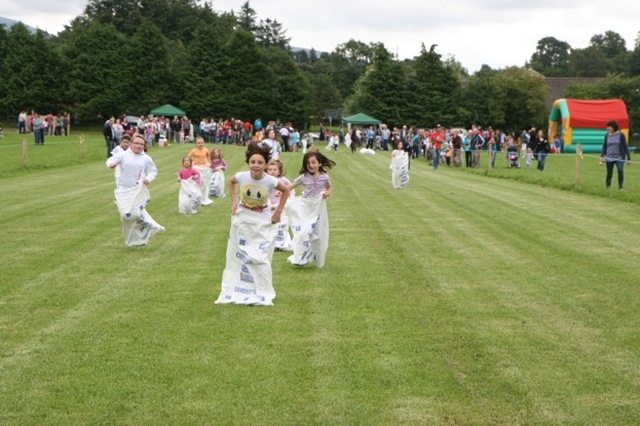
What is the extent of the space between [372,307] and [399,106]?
78.7 meters

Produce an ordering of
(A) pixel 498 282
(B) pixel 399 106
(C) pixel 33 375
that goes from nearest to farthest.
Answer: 1. (C) pixel 33 375
2. (A) pixel 498 282
3. (B) pixel 399 106

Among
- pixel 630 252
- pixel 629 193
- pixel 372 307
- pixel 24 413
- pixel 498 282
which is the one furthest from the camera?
pixel 629 193

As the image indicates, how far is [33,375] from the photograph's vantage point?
704cm

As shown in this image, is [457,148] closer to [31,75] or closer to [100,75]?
[100,75]

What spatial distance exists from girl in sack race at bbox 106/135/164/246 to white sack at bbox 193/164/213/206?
6.85 metres

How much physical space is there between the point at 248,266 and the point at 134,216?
15.7 ft

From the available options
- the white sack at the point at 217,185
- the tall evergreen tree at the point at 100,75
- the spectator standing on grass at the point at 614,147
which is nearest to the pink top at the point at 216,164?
the white sack at the point at 217,185

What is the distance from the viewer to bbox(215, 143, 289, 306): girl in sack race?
1000 centimetres

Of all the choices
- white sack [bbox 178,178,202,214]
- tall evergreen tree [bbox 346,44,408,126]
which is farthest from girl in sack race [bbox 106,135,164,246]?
tall evergreen tree [bbox 346,44,408,126]

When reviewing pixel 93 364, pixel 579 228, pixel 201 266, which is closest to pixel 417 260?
pixel 201 266

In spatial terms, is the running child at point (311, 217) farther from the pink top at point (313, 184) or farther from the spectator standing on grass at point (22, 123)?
the spectator standing on grass at point (22, 123)

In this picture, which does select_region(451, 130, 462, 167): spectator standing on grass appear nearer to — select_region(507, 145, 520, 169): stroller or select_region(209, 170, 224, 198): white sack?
select_region(507, 145, 520, 169): stroller

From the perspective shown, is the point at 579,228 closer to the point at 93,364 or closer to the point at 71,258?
the point at 71,258

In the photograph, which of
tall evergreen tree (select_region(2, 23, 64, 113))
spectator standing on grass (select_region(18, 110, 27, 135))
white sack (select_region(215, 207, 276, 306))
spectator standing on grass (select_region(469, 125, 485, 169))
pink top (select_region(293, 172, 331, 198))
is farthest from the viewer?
tall evergreen tree (select_region(2, 23, 64, 113))
